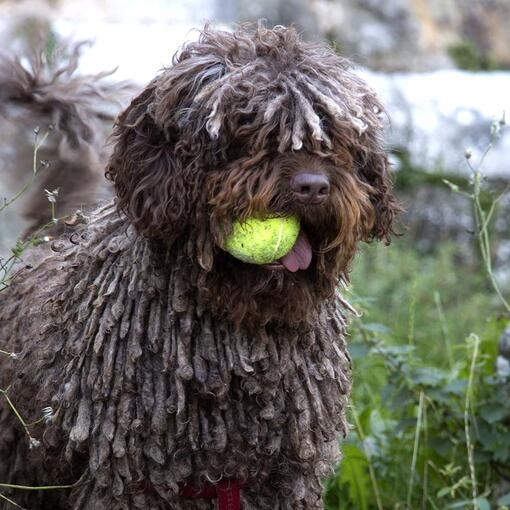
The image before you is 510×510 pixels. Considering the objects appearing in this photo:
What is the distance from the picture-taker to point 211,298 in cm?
346

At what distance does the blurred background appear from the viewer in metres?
4.88

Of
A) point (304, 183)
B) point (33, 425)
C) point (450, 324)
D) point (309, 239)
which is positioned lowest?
point (450, 324)

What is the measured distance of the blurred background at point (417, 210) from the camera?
4.88 meters

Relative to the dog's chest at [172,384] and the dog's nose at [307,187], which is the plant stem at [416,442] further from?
the dog's nose at [307,187]

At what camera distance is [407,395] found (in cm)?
492

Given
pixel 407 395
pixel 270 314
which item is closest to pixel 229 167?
pixel 270 314

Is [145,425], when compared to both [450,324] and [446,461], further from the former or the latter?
[450,324]

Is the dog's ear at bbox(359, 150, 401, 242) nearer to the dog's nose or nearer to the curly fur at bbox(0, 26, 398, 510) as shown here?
the curly fur at bbox(0, 26, 398, 510)

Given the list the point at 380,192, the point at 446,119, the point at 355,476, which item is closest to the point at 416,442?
the point at 355,476

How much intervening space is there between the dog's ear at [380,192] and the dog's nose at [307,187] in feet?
1.10

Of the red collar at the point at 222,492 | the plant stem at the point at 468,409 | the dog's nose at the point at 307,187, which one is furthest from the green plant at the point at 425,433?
the dog's nose at the point at 307,187

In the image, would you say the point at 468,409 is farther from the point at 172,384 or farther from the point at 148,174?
the point at 148,174

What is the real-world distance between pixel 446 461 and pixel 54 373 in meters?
1.89

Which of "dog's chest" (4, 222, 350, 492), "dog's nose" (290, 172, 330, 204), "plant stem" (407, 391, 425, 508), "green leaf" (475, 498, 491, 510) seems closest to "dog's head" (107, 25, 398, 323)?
"dog's nose" (290, 172, 330, 204)
